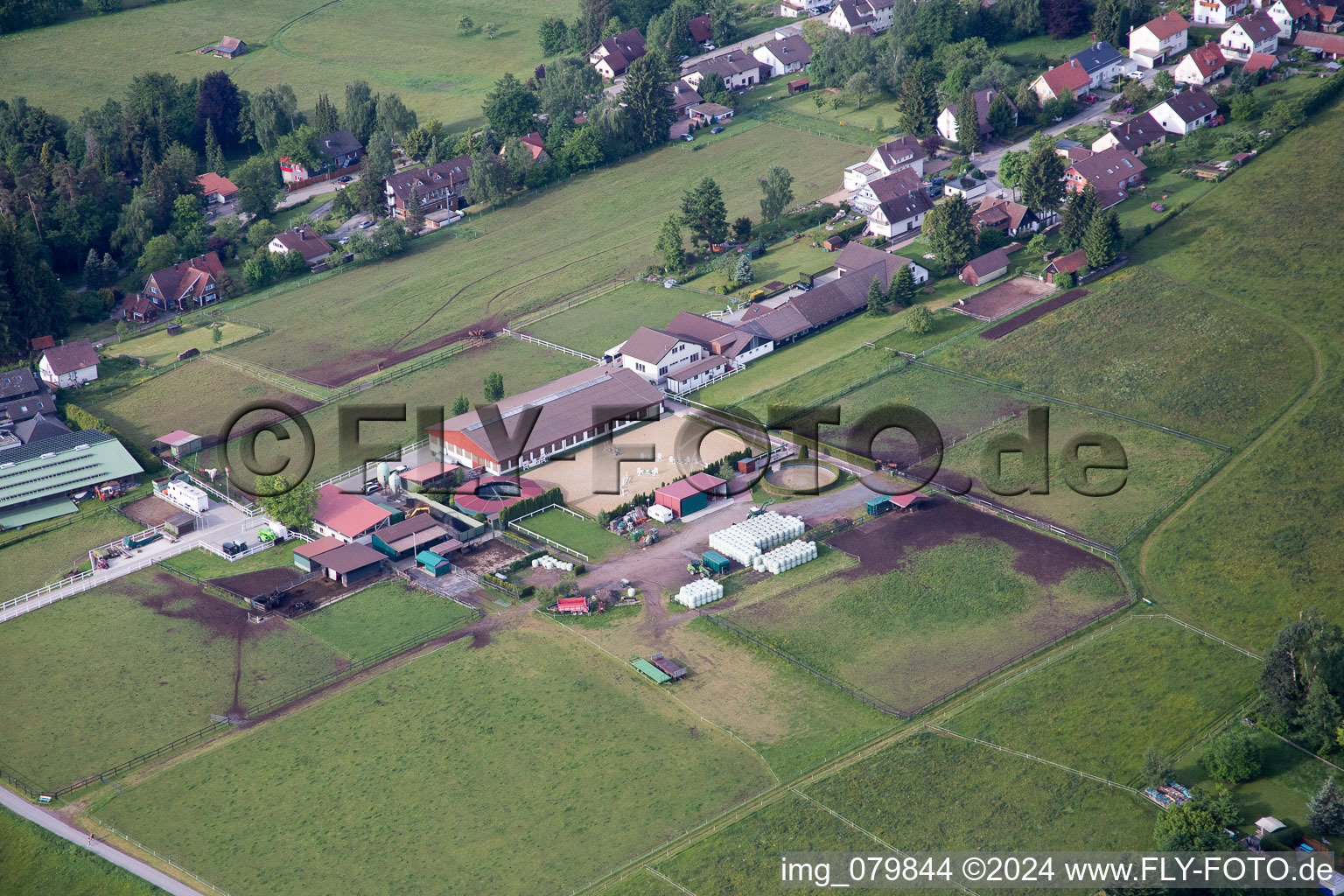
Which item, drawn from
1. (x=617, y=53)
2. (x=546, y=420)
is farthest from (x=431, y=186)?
(x=546, y=420)

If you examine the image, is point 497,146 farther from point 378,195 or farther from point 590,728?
point 590,728

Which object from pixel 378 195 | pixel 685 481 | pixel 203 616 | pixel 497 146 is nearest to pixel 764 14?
pixel 497 146

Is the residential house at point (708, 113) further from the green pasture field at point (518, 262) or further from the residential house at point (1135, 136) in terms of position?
the residential house at point (1135, 136)

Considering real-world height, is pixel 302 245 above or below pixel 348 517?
above

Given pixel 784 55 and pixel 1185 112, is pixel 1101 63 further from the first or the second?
pixel 784 55

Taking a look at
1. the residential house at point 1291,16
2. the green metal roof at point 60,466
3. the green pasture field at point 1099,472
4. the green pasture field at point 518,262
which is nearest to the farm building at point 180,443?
the green metal roof at point 60,466

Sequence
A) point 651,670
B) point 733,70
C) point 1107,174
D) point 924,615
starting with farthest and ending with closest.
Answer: point 733,70
point 1107,174
point 924,615
point 651,670
